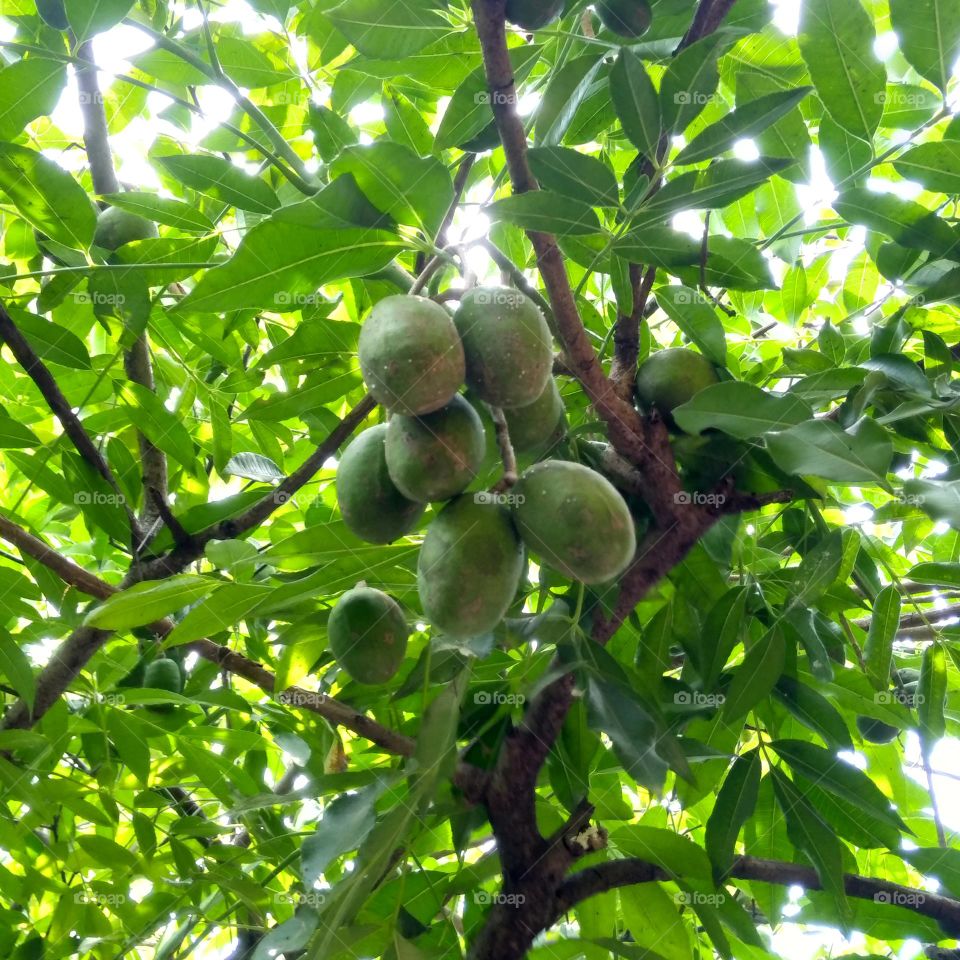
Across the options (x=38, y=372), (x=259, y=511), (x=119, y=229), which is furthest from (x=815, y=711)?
(x=119, y=229)

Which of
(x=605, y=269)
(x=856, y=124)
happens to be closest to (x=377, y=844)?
(x=605, y=269)

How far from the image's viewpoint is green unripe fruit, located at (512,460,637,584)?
1166 mm

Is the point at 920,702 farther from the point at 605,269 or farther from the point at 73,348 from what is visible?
the point at 73,348

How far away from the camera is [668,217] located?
1228 mm

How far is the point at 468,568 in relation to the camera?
1.16 metres

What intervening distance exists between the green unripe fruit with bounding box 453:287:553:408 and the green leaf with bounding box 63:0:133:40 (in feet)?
2.25

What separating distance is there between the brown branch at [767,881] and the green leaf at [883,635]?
0.90 feet

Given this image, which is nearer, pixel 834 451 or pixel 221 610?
pixel 834 451

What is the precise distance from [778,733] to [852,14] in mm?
1045
